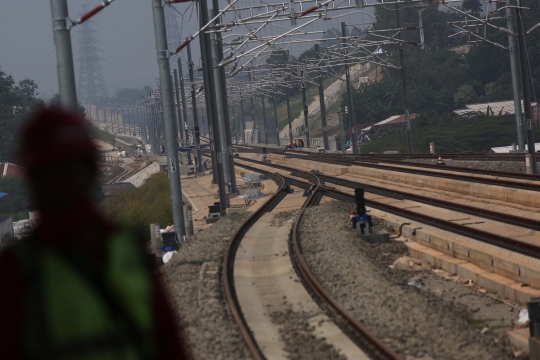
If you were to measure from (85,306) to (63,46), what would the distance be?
8397 mm

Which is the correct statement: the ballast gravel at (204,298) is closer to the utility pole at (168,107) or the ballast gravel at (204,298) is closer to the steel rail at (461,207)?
the utility pole at (168,107)

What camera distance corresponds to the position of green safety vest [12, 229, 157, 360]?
1790mm

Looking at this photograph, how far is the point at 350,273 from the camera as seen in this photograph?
42.4ft

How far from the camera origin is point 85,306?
5.87 ft

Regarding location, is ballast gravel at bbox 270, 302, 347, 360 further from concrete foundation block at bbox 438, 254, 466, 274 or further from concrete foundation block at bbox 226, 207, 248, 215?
concrete foundation block at bbox 226, 207, 248, 215

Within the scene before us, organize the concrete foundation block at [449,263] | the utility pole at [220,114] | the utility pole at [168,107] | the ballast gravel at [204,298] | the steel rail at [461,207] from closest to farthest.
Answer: the ballast gravel at [204,298], the concrete foundation block at [449,263], the steel rail at [461,207], the utility pole at [168,107], the utility pole at [220,114]

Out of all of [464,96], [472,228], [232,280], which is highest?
[464,96]

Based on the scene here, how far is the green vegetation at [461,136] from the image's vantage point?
58312 millimetres

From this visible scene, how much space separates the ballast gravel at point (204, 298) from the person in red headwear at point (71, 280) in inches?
99.1

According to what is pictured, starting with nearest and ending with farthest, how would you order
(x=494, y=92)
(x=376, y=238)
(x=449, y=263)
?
(x=449, y=263) → (x=376, y=238) → (x=494, y=92)

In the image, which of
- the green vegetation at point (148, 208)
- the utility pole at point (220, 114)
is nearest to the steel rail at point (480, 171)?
the utility pole at point (220, 114)

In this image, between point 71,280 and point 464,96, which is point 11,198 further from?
point 71,280

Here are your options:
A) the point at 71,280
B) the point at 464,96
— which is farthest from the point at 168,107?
the point at 464,96

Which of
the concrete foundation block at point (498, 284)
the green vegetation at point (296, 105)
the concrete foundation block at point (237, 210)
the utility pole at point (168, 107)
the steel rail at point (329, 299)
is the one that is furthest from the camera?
the green vegetation at point (296, 105)
